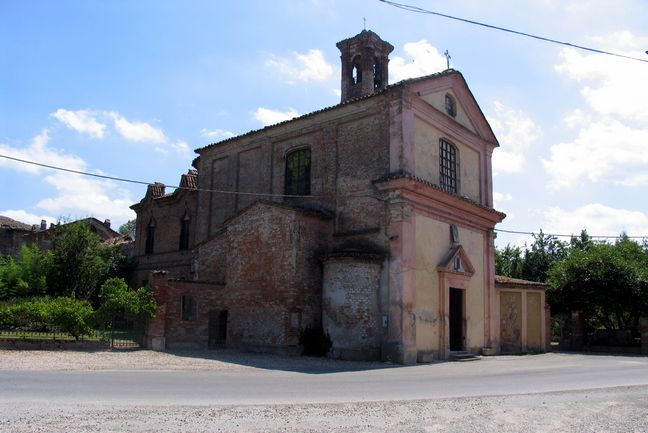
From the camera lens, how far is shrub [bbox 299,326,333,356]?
63.8 feet

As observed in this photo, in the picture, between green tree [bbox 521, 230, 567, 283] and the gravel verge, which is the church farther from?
green tree [bbox 521, 230, 567, 283]

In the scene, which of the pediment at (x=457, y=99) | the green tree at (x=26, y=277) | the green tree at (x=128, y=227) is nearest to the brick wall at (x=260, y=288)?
the pediment at (x=457, y=99)

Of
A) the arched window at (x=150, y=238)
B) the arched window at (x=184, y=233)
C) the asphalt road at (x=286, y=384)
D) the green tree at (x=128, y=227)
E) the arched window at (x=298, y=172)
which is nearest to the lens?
the asphalt road at (x=286, y=384)

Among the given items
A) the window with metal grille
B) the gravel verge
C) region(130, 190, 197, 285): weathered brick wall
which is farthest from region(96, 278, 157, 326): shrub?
region(130, 190, 197, 285): weathered brick wall

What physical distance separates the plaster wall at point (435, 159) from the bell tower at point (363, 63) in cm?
501

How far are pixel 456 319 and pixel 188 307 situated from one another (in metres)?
10.5

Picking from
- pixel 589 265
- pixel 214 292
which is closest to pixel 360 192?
pixel 214 292

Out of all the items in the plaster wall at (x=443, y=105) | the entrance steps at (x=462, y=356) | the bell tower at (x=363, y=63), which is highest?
the bell tower at (x=363, y=63)

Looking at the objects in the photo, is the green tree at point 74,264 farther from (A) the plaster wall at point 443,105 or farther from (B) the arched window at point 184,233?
(A) the plaster wall at point 443,105

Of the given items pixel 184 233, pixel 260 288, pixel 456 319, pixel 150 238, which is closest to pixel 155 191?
pixel 150 238

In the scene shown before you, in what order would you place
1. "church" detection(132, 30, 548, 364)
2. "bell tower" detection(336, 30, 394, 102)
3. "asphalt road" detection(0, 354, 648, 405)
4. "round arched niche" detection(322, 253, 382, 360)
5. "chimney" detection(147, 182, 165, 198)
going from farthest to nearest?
"chimney" detection(147, 182, 165, 198)
"bell tower" detection(336, 30, 394, 102)
"church" detection(132, 30, 548, 364)
"round arched niche" detection(322, 253, 382, 360)
"asphalt road" detection(0, 354, 648, 405)

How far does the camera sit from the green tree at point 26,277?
91.2ft

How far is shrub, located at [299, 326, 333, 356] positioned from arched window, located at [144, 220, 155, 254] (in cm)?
1748

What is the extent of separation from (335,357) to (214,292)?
5533 millimetres
